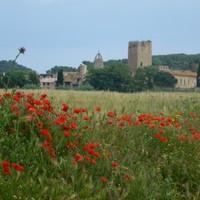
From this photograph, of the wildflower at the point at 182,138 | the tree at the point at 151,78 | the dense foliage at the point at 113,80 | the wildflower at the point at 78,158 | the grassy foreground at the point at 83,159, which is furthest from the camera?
the tree at the point at 151,78

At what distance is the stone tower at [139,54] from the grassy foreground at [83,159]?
118m

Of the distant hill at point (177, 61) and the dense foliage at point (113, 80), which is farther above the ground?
the distant hill at point (177, 61)

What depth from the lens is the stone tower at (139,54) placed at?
12538 centimetres

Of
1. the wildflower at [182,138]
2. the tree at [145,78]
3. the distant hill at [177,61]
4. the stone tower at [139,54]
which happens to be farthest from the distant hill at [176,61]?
the wildflower at [182,138]

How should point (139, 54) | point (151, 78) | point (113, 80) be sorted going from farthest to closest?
point (139, 54), point (151, 78), point (113, 80)

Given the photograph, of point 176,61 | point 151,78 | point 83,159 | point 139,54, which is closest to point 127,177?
point 83,159

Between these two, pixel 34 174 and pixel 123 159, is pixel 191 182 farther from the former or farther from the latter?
pixel 34 174

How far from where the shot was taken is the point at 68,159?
4684 millimetres

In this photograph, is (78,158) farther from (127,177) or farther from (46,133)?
(127,177)

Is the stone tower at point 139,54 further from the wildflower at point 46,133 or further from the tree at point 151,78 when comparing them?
the wildflower at point 46,133

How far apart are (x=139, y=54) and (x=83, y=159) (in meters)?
122

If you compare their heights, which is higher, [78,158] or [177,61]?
[177,61]

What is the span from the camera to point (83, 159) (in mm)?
4801

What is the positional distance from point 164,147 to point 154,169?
1.14 metres
